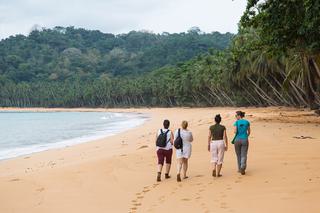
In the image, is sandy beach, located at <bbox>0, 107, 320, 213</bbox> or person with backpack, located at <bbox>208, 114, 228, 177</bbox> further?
person with backpack, located at <bbox>208, 114, 228, 177</bbox>

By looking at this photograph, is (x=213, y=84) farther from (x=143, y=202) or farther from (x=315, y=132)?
(x=143, y=202)

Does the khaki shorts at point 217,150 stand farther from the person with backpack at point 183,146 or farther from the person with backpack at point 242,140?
the person with backpack at point 183,146

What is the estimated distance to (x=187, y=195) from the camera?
30.6ft

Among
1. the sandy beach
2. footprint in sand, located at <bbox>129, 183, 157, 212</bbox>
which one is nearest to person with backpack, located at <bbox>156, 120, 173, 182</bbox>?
the sandy beach

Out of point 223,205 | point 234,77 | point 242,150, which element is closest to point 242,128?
point 242,150

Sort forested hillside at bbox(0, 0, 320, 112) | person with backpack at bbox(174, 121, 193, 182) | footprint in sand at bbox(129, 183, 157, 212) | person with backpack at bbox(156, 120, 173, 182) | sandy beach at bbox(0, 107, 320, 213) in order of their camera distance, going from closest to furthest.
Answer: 1. sandy beach at bbox(0, 107, 320, 213)
2. footprint in sand at bbox(129, 183, 157, 212)
3. person with backpack at bbox(174, 121, 193, 182)
4. person with backpack at bbox(156, 120, 173, 182)
5. forested hillside at bbox(0, 0, 320, 112)

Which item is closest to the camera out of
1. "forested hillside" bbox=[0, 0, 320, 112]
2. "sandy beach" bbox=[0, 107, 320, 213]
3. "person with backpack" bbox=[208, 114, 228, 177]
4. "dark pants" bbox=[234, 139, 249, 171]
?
"sandy beach" bbox=[0, 107, 320, 213]

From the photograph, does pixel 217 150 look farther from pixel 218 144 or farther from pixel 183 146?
pixel 183 146

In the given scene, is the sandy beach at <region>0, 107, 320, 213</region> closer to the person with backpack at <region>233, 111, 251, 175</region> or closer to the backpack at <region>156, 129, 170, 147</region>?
the person with backpack at <region>233, 111, 251, 175</region>

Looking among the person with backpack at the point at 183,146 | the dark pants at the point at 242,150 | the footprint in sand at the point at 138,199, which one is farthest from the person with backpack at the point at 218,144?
the footprint in sand at the point at 138,199

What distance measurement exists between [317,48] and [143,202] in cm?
1477

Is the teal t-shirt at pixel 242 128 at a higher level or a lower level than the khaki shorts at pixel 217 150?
higher

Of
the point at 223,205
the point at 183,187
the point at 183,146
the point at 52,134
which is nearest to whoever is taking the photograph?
the point at 223,205

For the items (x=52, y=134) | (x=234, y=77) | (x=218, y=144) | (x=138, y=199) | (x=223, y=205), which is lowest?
(x=52, y=134)
